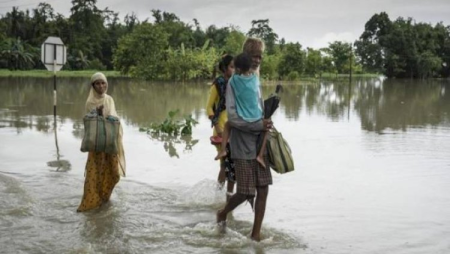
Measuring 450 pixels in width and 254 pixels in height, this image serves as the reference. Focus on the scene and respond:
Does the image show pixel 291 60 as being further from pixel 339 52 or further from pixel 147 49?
pixel 147 49

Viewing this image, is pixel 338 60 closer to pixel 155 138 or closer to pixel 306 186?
pixel 155 138

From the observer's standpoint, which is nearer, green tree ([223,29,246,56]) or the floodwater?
the floodwater

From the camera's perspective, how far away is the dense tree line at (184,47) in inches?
1649

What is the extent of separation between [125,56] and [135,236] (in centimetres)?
4083

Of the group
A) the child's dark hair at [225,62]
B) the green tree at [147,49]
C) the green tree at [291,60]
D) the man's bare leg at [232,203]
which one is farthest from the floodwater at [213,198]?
the green tree at [291,60]

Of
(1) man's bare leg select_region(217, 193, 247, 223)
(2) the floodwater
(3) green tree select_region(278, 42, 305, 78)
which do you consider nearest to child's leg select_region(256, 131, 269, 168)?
(1) man's bare leg select_region(217, 193, 247, 223)

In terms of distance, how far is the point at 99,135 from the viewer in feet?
17.7

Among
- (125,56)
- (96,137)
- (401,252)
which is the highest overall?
(125,56)

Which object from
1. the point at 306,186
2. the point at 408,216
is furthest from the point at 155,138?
the point at 408,216

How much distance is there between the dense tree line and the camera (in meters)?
41.9

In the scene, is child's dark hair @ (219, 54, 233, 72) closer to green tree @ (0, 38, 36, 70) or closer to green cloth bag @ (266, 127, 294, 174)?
green cloth bag @ (266, 127, 294, 174)

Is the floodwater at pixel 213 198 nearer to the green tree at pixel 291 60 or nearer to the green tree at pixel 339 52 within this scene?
the green tree at pixel 291 60

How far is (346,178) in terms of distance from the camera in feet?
24.7

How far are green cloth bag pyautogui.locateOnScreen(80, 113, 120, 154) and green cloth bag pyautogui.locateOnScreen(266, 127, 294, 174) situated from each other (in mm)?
1784
